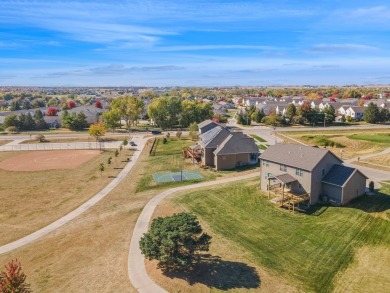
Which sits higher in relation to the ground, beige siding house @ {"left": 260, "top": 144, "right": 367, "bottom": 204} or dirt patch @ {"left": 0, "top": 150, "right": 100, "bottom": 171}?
beige siding house @ {"left": 260, "top": 144, "right": 367, "bottom": 204}

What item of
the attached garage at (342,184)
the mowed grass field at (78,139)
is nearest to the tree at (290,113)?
the mowed grass field at (78,139)

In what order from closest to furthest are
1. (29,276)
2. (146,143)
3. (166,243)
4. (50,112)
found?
(166,243) < (29,276) < (146,143) < (50,112)

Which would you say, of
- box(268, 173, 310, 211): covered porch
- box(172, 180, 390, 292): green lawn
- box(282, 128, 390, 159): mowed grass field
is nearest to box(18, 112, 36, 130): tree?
box(282, 128, 390, 159): mowed grass field

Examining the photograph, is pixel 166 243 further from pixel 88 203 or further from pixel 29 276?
pixel 88 203

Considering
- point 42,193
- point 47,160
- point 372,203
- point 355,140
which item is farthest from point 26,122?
point 372,203

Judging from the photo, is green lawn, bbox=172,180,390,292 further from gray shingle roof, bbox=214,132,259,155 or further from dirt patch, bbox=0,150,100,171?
dirt patch, bbox=0,150,100,171

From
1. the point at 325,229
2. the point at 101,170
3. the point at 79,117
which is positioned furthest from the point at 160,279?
the point at 79,117

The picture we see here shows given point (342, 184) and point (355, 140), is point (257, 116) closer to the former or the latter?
point (355, 140)
